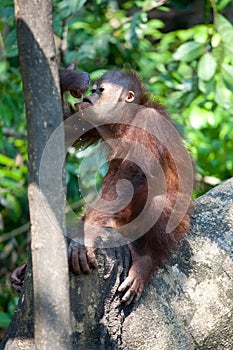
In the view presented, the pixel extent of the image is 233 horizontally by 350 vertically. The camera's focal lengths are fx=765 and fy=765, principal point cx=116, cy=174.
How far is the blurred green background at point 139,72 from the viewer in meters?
4.23

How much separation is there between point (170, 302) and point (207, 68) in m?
1.74

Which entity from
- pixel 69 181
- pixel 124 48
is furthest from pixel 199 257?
pixel 124 48

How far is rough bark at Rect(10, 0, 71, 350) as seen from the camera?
69.5 inches

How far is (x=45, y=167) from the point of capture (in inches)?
70.7

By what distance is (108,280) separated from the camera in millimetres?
2602

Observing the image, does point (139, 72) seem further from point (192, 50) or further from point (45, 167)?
point (45, 167)

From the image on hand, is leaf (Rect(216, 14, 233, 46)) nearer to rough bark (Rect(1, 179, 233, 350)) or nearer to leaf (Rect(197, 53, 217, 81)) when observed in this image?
leaf (Rect(197, 53, 217, 81))

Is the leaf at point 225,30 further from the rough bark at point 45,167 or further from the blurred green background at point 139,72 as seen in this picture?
the rough bark at point 45,167

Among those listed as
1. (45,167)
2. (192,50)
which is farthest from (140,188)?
(192,50)

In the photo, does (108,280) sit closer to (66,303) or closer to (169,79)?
(66,303)

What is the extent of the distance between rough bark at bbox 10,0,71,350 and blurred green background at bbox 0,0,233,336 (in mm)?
2229

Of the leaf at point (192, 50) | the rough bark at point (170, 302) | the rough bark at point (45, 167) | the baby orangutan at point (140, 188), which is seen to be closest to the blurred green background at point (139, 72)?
the leaf at point (192, 50)

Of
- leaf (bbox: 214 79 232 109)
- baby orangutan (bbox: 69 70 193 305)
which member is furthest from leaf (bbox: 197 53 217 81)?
baby orangutan (bbox: 69 70 193 305)

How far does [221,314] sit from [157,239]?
38 cm
